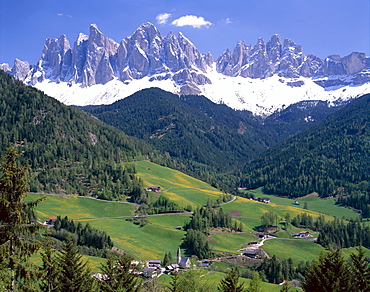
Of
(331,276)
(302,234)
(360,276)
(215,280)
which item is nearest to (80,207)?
(215,280)

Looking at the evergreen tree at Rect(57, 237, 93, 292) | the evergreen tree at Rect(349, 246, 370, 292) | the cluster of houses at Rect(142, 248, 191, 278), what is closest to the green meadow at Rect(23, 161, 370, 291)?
the cluster of houses at Rect(142, 248, 191, 278)

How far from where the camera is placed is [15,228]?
29.4 m

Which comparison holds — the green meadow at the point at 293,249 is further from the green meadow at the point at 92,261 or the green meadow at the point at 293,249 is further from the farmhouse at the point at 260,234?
the green meadow at the point at 92,261

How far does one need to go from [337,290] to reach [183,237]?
10968 cm

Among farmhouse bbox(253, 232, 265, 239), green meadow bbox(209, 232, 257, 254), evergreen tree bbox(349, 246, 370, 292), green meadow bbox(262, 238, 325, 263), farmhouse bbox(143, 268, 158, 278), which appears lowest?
green meadow bbox(262, 238, 325, 263)

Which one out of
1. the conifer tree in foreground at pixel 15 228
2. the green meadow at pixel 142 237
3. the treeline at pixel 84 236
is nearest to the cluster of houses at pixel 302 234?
the green meadow at pixel 142 237

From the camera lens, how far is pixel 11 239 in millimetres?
29484

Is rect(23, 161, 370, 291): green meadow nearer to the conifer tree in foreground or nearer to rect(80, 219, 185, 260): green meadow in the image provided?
rect(80, 219, 185, 260): green meadow

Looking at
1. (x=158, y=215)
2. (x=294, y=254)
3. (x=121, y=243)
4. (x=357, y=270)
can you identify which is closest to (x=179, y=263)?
(x=121, y=243)

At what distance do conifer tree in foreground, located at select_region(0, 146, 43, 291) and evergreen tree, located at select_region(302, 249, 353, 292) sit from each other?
30.3 meters

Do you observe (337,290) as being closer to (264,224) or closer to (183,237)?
(183,237)

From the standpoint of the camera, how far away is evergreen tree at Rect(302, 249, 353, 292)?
40531 mm

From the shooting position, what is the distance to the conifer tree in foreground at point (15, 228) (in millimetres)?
28750

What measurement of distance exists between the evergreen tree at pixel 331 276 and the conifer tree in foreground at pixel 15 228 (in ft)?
99.4
